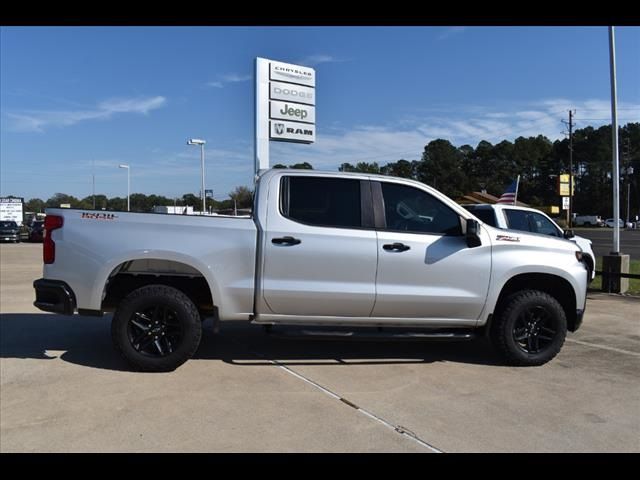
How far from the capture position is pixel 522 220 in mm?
10961

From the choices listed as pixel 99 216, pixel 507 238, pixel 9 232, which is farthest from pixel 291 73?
pixel 9 232

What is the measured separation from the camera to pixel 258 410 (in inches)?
165

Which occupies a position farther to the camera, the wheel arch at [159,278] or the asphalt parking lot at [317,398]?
the wheel arch at [159,278]

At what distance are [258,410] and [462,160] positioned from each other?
108374mm

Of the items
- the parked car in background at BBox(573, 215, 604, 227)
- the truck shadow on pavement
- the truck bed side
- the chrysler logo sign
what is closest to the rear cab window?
the truck bed side

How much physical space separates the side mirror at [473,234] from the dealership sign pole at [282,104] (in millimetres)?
8719

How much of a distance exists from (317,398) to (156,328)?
5.83 feet

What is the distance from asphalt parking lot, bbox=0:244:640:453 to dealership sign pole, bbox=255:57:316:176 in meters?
8.20

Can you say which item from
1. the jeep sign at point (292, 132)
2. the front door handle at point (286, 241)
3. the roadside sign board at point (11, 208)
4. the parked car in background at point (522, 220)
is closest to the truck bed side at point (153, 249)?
the front door handle at point (286, 241)

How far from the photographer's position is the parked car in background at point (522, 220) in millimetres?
10570

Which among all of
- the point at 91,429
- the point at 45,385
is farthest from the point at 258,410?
the point at 45,385

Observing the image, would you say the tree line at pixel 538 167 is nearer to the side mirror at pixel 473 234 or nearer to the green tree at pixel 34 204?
the green tree at pixel 34 204

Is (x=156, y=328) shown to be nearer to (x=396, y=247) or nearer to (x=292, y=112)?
(x=396, y=247)

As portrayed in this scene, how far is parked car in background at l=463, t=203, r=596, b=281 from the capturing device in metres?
10.6
